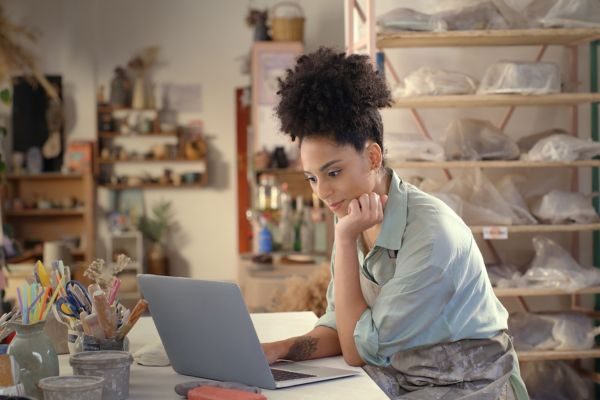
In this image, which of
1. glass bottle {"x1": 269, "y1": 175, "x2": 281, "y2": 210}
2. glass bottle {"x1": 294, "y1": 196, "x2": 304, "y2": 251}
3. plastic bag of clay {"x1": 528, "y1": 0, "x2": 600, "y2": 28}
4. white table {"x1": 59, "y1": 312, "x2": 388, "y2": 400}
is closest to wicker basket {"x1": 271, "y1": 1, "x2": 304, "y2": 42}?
glass bottle {"x1": 269, "y1": 175, "x2": 281, "y2": 210}

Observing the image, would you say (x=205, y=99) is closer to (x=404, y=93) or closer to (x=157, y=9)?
(x=157, y=9)

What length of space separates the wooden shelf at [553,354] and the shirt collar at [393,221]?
226cm

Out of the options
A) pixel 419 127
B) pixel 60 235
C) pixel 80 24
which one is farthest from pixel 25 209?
pixel 419 127

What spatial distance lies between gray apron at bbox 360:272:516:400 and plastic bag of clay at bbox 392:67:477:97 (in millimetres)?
2289

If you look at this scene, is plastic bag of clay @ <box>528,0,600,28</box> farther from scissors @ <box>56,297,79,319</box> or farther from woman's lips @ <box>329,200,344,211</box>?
scissors @ <box>56,297,79,319</box>

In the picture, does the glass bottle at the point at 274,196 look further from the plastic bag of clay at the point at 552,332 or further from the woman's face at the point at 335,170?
the woman's face at the point at 335,170

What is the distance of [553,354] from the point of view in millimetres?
4207

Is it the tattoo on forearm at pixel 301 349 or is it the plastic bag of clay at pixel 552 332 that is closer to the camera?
the tattoo on forearm at pixel 301 349

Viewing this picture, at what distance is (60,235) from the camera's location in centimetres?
999

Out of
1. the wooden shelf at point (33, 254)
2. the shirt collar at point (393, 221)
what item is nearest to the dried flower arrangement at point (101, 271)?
the shirt collar at point (393, 221)

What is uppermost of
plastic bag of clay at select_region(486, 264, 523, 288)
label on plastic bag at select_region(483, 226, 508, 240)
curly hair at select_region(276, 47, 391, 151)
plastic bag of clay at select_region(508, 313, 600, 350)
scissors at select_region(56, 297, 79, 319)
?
curly hair at select_region(276, 47, 391, 151)

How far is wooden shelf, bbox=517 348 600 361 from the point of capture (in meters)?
4.17

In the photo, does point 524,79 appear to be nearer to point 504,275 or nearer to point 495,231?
point 495,231

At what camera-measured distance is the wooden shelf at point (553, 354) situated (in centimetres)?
417
